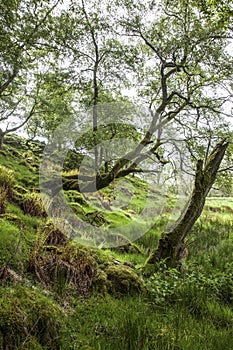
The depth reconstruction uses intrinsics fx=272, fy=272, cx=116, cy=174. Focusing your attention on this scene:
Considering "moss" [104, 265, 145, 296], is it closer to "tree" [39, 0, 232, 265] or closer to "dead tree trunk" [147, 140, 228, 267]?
"dead tree trunk" [147, 140, 228, 267]

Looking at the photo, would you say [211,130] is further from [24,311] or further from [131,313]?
[24,311]

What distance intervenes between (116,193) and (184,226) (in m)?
8.25

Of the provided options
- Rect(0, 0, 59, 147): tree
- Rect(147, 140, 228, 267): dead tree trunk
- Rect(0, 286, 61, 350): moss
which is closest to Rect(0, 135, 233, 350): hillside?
Rect(0, 286, 61, 350): moss

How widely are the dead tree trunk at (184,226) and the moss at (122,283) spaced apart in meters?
1.48

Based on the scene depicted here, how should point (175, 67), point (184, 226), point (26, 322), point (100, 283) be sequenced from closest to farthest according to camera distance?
point (26, 322), point (100, 283), point (184, 226), point (175, 67)

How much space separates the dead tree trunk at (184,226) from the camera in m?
5.87

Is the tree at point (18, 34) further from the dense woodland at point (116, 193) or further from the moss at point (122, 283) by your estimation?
the moss at point (122, 283)

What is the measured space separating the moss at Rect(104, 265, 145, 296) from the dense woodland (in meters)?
0.02

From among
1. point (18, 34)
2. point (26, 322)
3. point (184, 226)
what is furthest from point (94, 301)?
point (18, 34)

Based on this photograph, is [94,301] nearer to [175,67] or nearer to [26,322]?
[26,322]

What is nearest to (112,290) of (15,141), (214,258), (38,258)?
(38,258)

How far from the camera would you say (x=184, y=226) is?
19.5 ft

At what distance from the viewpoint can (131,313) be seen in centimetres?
323

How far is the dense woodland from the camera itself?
303cm
